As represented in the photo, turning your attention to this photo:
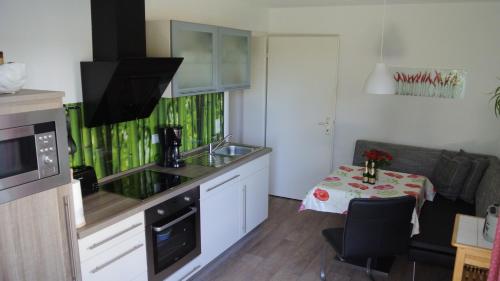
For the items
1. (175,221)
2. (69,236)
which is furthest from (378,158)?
(69,236)

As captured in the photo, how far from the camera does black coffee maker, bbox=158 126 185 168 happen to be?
10.6 ft

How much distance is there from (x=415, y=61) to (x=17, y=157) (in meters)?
3.76

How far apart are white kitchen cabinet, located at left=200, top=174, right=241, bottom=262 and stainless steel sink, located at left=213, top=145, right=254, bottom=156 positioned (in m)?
0.56

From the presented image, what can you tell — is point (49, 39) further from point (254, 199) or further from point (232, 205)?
point (254, 199)

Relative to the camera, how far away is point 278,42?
475cm

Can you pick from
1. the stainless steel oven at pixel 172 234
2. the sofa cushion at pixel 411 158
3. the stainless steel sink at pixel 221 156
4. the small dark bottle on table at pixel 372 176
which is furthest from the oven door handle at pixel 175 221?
the sofa cushion at pixel 411 158

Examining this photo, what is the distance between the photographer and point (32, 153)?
1734 mm

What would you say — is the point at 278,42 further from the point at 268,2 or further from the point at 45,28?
the point at 45,28

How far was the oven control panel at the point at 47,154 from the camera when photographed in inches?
69.1

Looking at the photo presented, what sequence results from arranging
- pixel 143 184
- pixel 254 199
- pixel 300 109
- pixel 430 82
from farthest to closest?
pixel 300 109
pixel 430 82
pixel 254 199
pixel 143 184

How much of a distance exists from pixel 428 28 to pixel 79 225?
3.69 metres

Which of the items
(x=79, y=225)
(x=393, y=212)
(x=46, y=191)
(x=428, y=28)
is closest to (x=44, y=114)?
(x=46, y=191)

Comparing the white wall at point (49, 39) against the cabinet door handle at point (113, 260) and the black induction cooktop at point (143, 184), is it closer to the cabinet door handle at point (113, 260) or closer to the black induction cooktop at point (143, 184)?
the black induction cooktop at point (143, 184)

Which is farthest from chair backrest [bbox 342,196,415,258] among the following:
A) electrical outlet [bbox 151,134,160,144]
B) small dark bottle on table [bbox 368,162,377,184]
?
electrical outlet [bbox 151,134,160,144]
